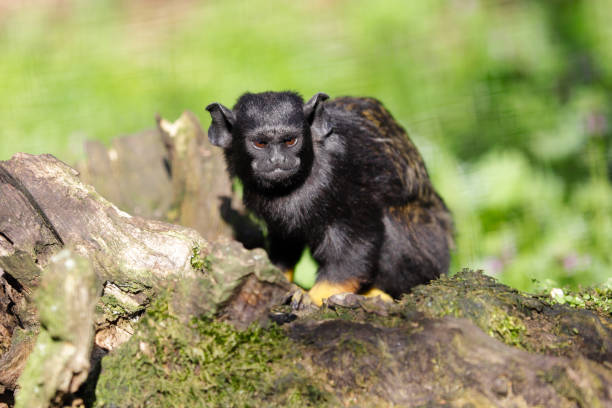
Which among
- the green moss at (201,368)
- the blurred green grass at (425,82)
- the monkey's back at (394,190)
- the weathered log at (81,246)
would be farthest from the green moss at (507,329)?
the blurred green grass at (425,82)

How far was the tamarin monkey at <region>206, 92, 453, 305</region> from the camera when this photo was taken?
460cm

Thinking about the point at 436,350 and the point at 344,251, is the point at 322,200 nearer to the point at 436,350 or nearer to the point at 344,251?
the point at 344,251

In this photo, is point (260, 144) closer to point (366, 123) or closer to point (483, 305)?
point (366, 123)

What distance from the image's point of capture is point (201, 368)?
2.86 m

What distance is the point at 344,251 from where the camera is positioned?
16.1 ft

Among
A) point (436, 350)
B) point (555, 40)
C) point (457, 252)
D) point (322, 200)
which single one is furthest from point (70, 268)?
point (555, 40)

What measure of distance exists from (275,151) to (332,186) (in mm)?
548

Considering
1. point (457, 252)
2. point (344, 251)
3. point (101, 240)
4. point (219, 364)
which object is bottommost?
point (457, 252)

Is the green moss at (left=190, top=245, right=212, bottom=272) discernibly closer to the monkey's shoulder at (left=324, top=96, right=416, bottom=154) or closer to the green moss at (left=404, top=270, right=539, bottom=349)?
the green moss at (left=404, top=270, right=539, bottom=349)

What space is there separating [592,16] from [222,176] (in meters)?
4.95

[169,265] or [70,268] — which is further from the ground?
[70,268]

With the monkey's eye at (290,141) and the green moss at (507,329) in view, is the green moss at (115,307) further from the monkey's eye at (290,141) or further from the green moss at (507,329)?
the green moss at (507,329)

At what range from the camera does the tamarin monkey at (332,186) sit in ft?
15.1

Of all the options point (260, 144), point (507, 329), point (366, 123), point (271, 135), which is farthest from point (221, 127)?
point (507, 329)
